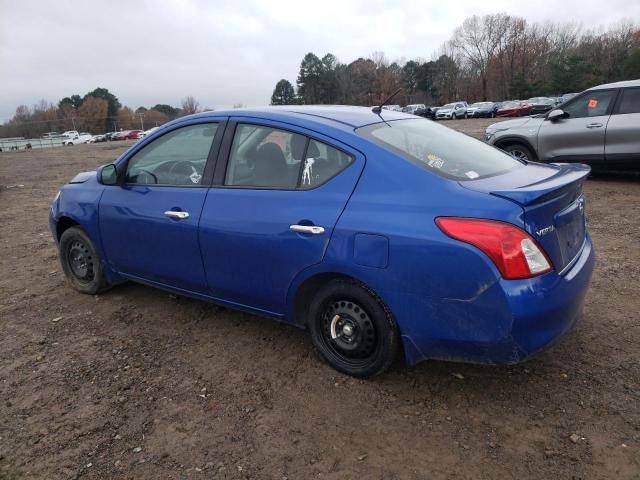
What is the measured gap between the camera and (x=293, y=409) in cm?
279

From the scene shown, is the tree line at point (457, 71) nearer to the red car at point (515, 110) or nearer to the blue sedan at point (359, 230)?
the red car at point (515, 110)

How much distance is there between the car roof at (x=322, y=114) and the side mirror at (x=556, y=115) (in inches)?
231

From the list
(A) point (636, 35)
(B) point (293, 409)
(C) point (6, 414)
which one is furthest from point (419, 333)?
(A) point (636, 35)

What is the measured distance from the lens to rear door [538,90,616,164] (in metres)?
8.16

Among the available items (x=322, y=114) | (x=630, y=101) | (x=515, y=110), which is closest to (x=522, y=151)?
(x=630, y=101)

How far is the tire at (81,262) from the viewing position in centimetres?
Result: 437

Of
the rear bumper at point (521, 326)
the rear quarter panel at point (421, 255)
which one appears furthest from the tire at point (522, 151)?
the rear quarter panel at point (421, 255)

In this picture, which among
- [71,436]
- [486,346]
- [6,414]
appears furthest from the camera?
[6,414]

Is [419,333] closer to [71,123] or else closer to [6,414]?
[6,414]

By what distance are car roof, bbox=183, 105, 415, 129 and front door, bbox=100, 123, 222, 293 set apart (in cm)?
22

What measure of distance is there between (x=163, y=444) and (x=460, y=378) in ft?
5.61

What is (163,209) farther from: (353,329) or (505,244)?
(505,244)

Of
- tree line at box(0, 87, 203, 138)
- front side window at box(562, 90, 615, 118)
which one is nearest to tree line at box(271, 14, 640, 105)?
tree line at box(0, 87, 203, 138)

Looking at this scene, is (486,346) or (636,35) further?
(636,35)
